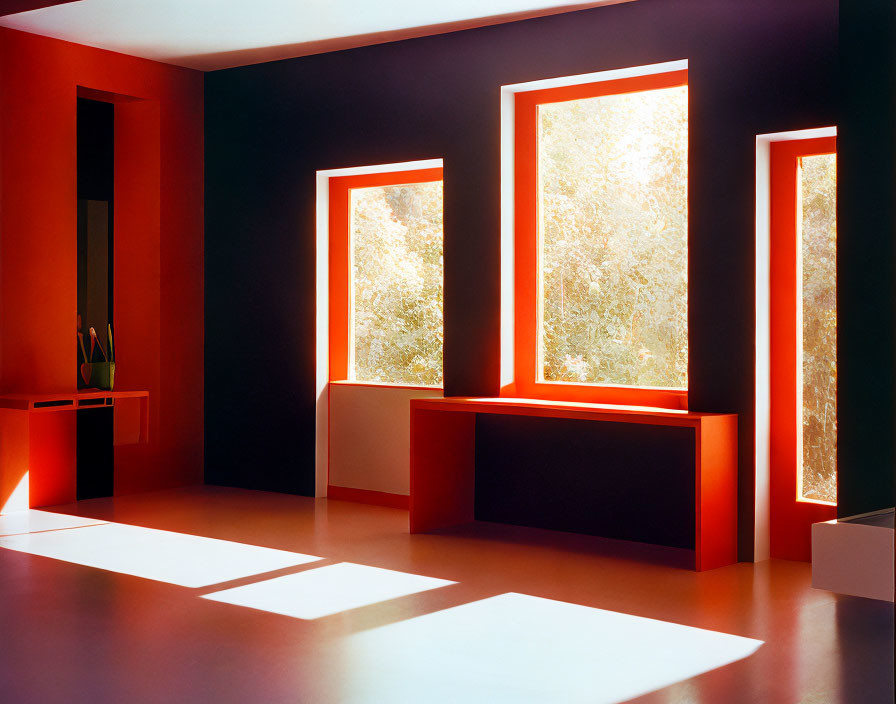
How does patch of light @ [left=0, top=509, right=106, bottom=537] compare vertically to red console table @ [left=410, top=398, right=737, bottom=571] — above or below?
below

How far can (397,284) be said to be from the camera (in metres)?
6.53

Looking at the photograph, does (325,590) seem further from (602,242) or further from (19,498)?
(19,498)

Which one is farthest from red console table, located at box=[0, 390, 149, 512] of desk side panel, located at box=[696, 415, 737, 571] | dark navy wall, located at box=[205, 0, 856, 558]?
desk side panel, located at box=[696, 415, 737, 571]

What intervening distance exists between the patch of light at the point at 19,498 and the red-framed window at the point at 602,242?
3.05 metres

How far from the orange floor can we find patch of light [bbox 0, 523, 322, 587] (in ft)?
0.05

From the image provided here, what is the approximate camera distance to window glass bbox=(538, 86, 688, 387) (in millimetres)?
5352

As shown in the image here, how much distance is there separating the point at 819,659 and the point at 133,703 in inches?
88.5

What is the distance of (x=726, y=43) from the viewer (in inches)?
199

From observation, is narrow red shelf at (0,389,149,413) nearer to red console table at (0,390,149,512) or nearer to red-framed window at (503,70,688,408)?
red console table at (0,390,149,512)

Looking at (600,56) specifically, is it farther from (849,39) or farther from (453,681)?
(453,681)

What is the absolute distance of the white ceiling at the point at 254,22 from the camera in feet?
18.2

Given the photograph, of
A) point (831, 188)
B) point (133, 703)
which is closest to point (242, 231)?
point (831, 188)

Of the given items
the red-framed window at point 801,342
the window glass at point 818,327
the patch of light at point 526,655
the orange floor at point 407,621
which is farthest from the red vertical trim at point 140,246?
the window glass at point 818,327

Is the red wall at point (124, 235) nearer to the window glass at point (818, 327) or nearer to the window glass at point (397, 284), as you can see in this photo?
the window glass at point (397, 284)
